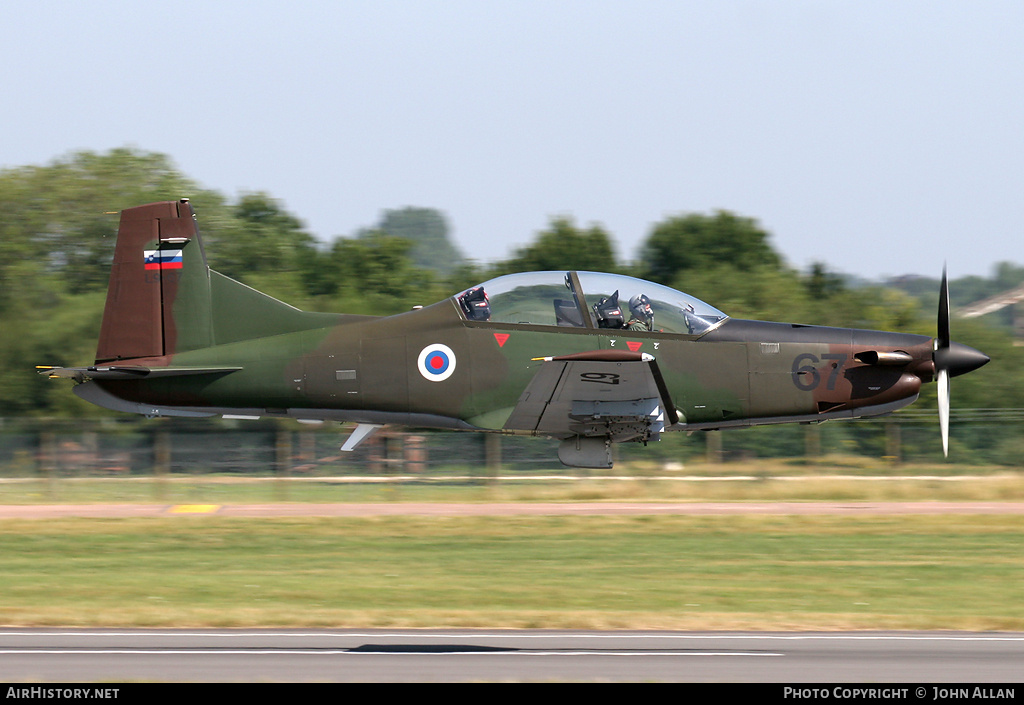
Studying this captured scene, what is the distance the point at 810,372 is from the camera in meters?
11.3

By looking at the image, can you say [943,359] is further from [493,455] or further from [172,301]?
[493,455]

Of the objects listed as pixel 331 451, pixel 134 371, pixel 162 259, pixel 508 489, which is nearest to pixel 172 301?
pixel 162 259

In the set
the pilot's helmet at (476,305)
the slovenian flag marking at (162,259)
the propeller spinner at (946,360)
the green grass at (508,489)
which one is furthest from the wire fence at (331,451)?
the pilot's helmet at (476,305)

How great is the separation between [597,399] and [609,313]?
91 centimetres

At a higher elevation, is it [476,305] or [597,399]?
[476,305]

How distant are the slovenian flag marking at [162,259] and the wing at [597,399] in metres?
4.19

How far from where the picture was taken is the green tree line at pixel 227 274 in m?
28.5

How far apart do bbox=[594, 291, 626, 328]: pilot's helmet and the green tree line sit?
61.2ft

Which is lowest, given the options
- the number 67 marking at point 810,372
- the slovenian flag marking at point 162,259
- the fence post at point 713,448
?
the fence post at point 713,448

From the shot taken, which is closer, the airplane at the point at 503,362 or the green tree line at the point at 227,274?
the airplane at the point at 503,362

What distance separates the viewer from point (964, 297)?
132 metres

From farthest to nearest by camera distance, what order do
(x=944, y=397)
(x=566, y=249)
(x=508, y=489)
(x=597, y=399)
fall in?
(x=566, y=249) < (x=508, y=489) < (x=944, y=397) < (x=597, y=399)

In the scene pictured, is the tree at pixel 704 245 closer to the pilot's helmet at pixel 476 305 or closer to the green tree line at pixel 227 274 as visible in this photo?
the green tree line at pixel 227 274

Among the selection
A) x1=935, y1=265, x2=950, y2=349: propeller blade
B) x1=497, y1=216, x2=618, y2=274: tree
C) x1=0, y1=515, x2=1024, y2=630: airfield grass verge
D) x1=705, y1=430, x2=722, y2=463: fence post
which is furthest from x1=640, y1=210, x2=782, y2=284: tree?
x1=935, y1=265, x2=950, y2=349: propeller blade
